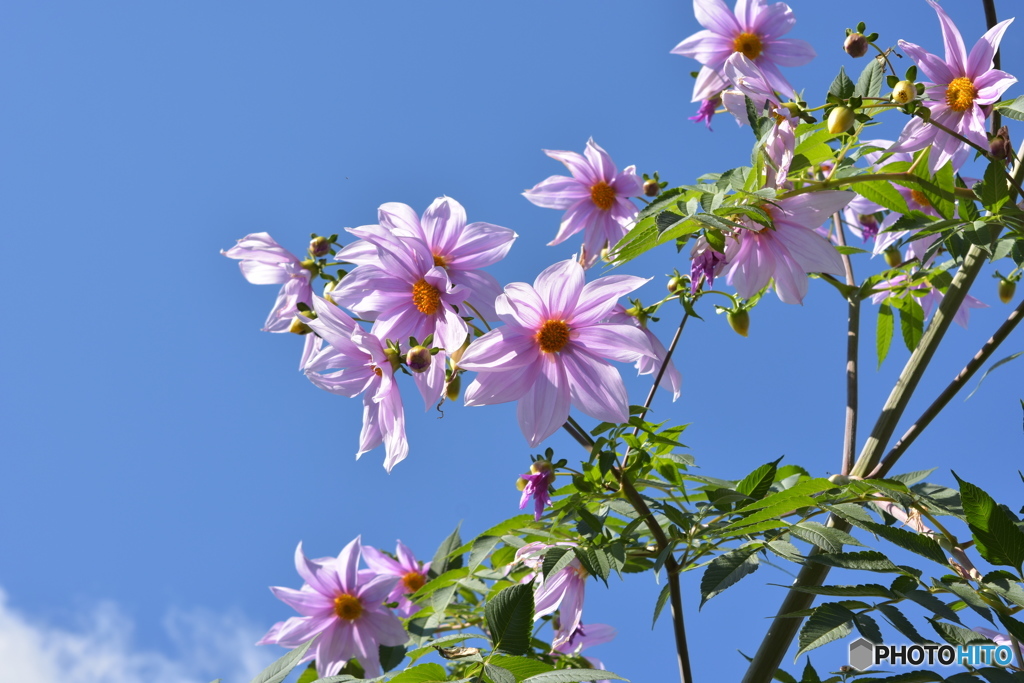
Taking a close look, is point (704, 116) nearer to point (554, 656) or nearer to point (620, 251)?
point (620, 251)

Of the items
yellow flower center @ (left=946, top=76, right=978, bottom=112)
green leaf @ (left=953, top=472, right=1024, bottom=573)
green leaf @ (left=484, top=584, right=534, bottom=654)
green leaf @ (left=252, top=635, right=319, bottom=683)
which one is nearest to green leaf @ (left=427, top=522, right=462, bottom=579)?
green leaf @ (left=252, top=635, right=319, bottom=683)

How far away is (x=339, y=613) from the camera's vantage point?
176 cm

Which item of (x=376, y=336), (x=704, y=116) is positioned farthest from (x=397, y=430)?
(x=704, y=116)

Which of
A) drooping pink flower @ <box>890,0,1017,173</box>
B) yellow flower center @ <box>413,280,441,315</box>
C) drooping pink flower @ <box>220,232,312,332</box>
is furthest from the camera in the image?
drooping pink flower @ <box>220,232,312,332</box>

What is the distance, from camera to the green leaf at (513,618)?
0.89 meters

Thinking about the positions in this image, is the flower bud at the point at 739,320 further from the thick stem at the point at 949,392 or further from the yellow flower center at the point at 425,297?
the yellow flower center at the point at 425,297

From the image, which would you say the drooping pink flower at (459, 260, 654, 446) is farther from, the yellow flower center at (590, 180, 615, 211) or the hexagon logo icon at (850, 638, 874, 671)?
the yellow flower center at (590, 180, 615, 211)

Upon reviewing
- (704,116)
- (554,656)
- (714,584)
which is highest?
(704,116)

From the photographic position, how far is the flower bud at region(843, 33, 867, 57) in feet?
4.53

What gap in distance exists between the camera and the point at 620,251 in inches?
44.0

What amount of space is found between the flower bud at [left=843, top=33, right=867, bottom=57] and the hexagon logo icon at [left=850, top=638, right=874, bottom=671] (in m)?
0.97

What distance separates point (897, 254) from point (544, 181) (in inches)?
33.9

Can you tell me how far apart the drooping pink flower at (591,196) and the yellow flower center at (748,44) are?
0.41 meters

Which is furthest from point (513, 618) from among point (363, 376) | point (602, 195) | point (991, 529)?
point (602, 195)
